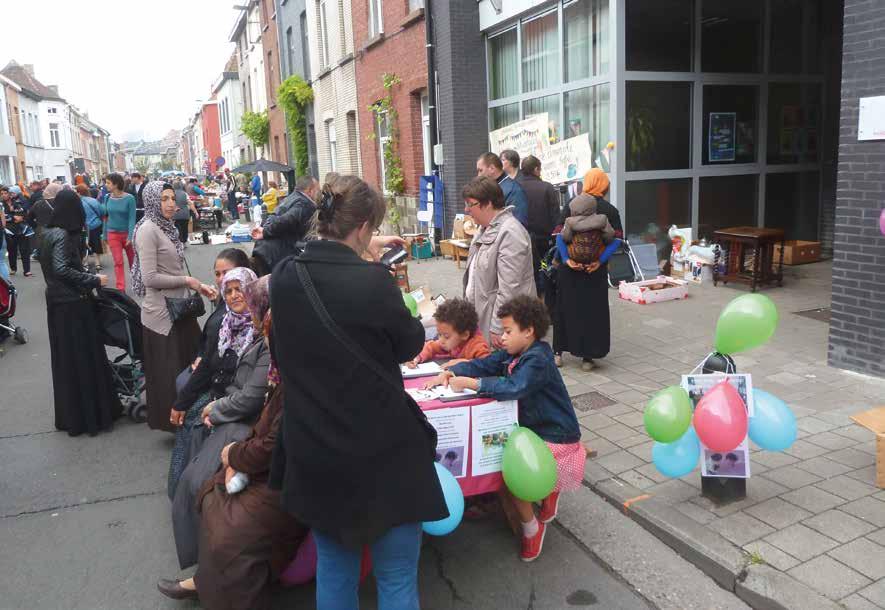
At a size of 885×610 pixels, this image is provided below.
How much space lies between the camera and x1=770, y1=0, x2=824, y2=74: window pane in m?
10.5

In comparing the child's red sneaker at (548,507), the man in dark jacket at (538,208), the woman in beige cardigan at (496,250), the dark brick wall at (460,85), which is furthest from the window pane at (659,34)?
the child's red sneaker at (548,507)

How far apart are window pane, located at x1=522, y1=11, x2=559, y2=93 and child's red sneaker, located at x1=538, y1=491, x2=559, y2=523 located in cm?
824

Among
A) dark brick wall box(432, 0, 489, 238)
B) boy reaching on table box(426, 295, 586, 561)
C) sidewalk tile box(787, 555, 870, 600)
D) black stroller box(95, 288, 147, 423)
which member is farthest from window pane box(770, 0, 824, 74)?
black stroller box(95, 288, 147, 423)

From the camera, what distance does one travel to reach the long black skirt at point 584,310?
6414 mm

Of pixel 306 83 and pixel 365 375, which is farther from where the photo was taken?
pixel 306 83

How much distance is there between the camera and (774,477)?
4.22m

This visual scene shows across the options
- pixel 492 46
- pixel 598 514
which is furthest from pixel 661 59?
pixel 598 514

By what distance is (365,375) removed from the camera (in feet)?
7.52

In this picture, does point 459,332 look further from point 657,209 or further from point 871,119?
point 657,209

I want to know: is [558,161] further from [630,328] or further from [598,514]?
[598,514]

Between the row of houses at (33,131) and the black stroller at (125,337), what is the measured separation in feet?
102

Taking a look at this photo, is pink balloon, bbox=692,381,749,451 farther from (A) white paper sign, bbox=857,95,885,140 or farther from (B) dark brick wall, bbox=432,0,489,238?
(B) dark brick wall, bbox=432,0,489,238

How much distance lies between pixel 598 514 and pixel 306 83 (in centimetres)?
2150

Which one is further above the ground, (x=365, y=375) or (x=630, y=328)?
(x=365, y=375)
